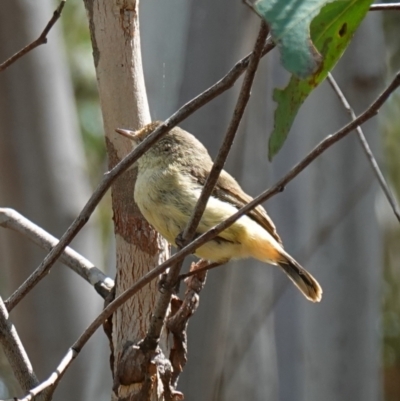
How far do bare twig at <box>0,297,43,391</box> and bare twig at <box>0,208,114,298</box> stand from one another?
648mm

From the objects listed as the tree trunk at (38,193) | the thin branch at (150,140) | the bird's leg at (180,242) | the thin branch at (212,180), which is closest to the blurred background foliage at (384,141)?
the tree trunk at (38,193)

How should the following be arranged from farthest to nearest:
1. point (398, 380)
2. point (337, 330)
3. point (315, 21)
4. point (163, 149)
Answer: point (398, 380) < point (337, 330) < point (163, 149) < point (315, 21)

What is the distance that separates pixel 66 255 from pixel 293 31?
4.63 ft

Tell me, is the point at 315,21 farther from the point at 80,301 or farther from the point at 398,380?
the point at 398,380

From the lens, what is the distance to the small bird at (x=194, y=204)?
7.43 feet

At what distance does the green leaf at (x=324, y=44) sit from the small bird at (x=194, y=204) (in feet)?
3.53

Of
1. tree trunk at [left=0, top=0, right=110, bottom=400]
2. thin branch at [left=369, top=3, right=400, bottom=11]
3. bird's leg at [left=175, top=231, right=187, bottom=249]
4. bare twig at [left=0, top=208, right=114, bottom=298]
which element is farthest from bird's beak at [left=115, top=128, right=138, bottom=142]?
tree trunk at [left=0, top=0, right=110, bottom=400]

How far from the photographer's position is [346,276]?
423 cm

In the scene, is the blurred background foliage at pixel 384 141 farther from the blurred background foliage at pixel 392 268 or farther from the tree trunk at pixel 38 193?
the tree trunk at pixel 38 193

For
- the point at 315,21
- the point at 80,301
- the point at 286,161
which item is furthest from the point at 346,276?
the point at 315,21

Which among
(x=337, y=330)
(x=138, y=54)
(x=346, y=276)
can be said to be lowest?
(x=337, y=330)

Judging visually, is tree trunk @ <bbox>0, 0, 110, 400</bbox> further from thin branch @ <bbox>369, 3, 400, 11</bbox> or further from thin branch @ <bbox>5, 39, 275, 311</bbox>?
thin branch @ <bbox>369, 3, 400, 11</bbox>

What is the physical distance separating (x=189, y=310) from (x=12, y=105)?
1.94m

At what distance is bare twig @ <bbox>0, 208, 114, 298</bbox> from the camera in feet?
6.97
